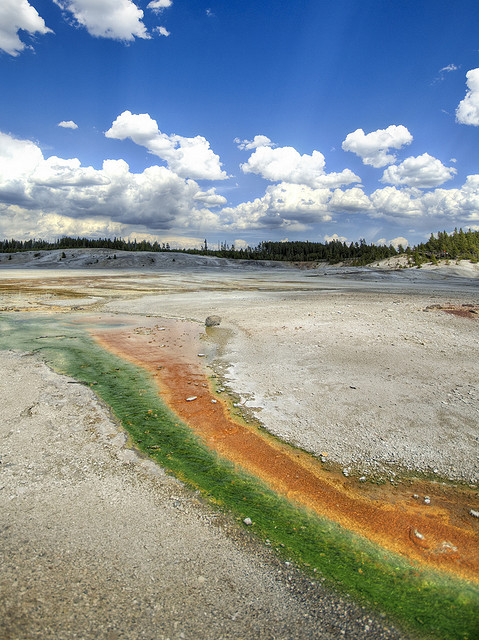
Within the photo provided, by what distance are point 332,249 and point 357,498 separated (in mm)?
123105

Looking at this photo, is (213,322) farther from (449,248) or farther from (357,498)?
(449,248)

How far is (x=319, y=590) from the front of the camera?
382cm

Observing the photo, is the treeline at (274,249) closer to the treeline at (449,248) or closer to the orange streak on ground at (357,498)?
the treeline at (449,248)

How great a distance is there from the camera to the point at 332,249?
122125mm

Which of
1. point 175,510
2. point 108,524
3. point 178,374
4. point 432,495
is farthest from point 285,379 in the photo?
point 108,524

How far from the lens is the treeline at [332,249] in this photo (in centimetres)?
7594

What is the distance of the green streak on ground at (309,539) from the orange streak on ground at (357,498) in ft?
0.72

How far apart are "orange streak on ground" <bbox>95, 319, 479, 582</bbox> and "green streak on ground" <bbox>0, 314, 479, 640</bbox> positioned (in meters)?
0.22

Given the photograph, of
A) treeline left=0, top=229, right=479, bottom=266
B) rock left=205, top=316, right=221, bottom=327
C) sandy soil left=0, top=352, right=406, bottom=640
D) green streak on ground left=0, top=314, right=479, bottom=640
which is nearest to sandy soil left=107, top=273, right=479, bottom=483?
rock left=205, top=316, right=221, bottom=327

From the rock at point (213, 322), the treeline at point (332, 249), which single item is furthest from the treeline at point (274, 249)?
the rock at point (213, 322)

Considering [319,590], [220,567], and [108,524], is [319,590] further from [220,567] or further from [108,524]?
[108,524]

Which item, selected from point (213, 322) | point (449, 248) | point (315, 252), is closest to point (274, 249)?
point (315, 252)

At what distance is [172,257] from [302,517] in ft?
311

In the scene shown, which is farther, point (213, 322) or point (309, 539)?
point (213, 322)
